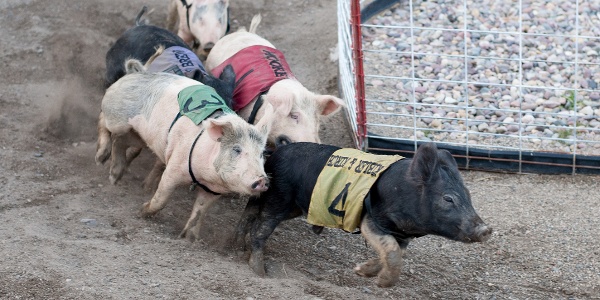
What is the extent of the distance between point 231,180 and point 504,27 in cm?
478

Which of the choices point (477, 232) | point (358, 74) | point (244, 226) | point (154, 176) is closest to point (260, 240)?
point (244, 226)

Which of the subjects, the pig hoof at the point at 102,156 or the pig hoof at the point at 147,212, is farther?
the pig hoof at the point at 102,156

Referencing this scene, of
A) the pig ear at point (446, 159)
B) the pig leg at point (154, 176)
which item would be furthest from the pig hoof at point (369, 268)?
the pig leg at point (154, 176)

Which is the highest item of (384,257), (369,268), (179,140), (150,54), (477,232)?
(150,54)

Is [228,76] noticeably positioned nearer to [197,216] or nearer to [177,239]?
[197,216]

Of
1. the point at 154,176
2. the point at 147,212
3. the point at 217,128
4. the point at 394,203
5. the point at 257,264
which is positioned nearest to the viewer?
the point at 394,203

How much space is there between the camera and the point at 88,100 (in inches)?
327

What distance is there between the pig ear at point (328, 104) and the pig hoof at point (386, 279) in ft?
5.98

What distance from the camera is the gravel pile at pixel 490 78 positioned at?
770cm

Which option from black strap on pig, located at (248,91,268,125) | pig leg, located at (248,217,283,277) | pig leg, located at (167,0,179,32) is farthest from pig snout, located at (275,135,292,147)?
pig leg, located at (167,0,179,32)

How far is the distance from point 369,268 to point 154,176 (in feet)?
7.26

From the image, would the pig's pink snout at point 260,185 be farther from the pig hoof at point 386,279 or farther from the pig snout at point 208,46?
the pig snout at point 208,46

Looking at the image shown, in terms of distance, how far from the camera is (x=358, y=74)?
748cm

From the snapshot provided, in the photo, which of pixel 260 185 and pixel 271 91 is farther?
pixel 271 91
